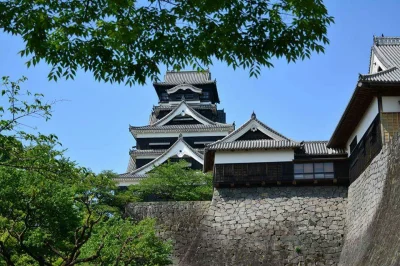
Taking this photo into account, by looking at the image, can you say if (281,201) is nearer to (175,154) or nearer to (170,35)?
(175,154)

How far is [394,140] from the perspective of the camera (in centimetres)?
1293

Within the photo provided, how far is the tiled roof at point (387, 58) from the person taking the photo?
46.1ft

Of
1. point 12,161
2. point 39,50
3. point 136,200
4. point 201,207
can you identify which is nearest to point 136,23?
point 39,50

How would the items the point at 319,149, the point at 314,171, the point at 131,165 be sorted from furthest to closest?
the point at 131,165
the point at 319,149
the point at 314,171

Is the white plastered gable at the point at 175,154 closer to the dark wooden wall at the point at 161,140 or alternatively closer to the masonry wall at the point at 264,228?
the dark wooden wall at the point at 161,140

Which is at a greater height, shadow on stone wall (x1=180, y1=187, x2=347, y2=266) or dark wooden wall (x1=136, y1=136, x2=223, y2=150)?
dark wooden wall (x1=136, y1=136, x2=223, y2=150)

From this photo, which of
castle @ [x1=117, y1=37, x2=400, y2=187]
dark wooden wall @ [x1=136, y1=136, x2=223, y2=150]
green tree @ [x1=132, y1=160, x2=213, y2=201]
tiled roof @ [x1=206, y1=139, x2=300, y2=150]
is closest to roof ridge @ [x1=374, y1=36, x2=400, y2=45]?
castle @ [x1=117, y1=37, x2=400, y2=187]

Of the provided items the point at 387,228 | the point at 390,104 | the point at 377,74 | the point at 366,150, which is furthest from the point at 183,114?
the point at 387,228

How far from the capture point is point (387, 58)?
16.9 metres

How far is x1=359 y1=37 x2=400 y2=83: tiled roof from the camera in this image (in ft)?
46.1

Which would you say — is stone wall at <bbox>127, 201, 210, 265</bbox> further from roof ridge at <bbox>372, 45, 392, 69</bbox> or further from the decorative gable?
roof ridge at <bbox>372, 45, 392, 69</bbox>

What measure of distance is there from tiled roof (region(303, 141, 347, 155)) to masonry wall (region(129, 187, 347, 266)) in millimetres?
Answer: 1186

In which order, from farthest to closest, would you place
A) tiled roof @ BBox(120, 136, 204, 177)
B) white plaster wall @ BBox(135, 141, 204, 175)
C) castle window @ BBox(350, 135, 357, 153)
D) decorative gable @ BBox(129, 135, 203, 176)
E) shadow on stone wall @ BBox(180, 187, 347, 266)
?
white plaster wall @ BBox(135, 141, 204, 175)
decorative gable @ BBox(129, 135, 203, 176)
tiled roof @ BBox(120, 136, 204, 177)
shadow on stone wall @ BBox(180, 187, 347, 266)
castle window @ BBox(350, 135, 357, 153)

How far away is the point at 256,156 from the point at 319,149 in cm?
220
